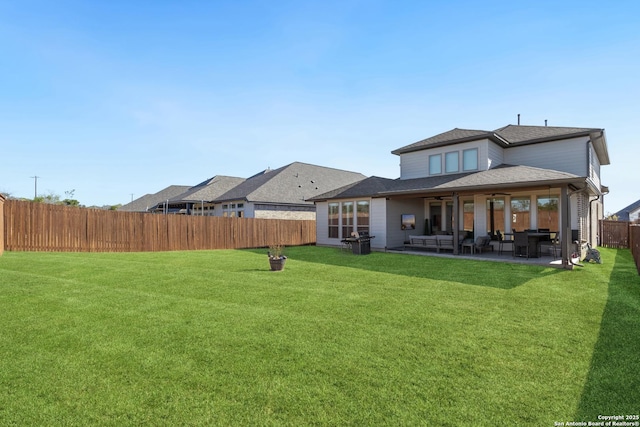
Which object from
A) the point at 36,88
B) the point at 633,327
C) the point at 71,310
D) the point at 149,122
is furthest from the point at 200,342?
the point at 149,122

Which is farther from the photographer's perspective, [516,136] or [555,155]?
[516,136]

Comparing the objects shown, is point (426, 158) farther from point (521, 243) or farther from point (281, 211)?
point (281, 211)

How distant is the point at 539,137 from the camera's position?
49.7 feet

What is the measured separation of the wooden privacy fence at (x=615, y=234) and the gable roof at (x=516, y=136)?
385cm

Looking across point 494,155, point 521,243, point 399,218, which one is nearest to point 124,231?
point 399,218

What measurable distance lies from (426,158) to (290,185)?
41.9 ft

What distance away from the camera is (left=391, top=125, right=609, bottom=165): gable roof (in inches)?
559

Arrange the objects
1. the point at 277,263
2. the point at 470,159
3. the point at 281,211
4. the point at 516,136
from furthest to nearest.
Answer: the point at 281,211 → the point at 516,136 → the point at 470,159 → the point at 277,263

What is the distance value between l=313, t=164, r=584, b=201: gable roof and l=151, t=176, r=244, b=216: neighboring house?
42.3 ft

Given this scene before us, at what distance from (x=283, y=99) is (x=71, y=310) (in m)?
12.3

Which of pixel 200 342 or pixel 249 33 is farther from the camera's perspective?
pixel 249 33

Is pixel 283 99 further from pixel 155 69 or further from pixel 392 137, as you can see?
pixel 392 137

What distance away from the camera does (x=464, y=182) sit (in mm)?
13867

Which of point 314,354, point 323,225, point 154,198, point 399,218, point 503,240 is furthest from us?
point 154,198
